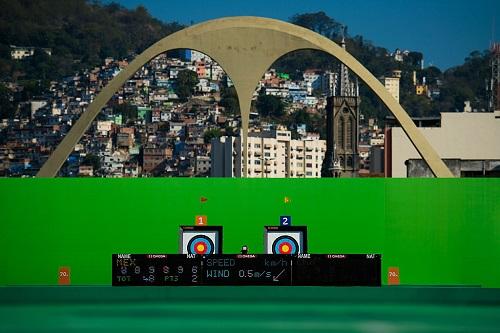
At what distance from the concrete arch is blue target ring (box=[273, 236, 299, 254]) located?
5.67 metres

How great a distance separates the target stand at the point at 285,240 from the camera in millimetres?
17250

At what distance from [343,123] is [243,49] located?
3633cm

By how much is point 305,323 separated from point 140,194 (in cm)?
320

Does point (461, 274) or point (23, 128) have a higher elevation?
point (23, 128)

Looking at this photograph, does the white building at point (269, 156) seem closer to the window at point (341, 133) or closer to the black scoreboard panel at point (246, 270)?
the window at point (341, 133)

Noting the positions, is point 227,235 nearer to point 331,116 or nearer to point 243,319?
point 243,319

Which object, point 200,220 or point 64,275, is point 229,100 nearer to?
point 200,220

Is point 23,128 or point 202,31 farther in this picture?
point 23,128

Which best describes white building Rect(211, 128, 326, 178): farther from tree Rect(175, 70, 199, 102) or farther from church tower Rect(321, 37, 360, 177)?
church tower Rect(321, 37, 360, 177)

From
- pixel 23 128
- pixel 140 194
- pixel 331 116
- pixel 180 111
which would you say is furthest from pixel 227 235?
pixel 331 116

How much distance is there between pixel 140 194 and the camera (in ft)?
57.8

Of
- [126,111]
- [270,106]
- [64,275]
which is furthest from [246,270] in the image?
[270,106]

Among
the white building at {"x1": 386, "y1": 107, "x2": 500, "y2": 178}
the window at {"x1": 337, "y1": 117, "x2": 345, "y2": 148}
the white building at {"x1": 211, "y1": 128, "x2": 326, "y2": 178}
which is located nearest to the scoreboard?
the white building at {"x1": 386, "y1": 107, "x2": 500, "y2": 178}

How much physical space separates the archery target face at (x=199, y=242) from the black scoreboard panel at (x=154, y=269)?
0.30 metres
